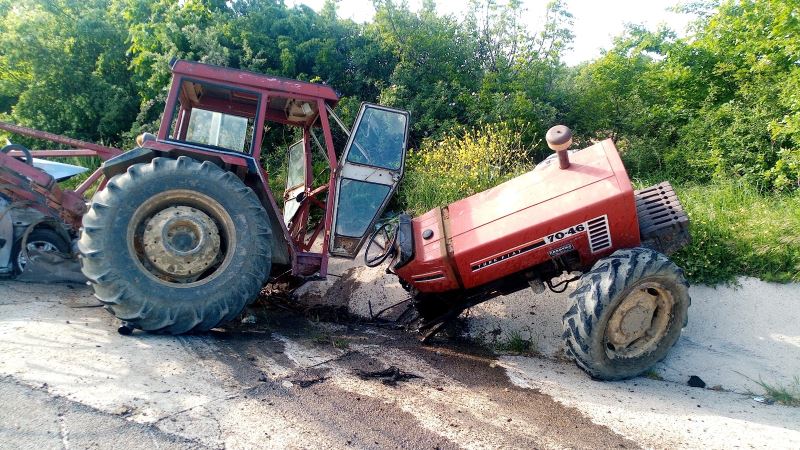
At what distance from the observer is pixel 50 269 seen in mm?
5359

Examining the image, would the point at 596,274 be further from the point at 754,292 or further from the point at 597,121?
the point at 597,121

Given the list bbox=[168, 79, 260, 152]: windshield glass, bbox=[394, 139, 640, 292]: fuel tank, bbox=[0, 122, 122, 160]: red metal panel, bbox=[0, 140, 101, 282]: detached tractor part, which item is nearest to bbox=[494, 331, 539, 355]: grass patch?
bbox=[394, 139, 640, 292]: fuel tank

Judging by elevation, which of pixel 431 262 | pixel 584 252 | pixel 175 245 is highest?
pixel 584 252

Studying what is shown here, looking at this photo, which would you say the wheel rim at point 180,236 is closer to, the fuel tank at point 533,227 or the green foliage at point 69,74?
Result: the fuel tank at point 533,227

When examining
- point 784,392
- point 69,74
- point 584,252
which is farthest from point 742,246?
point 69,74

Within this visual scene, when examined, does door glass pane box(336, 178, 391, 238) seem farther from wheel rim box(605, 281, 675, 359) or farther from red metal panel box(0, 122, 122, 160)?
red metal panel box(0, 122, 122, 160)

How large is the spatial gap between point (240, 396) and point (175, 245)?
4.96 ft

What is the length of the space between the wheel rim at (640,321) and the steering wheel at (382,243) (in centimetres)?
183

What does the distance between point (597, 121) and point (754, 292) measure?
5.13m

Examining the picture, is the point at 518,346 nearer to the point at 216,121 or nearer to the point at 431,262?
the point at 431,262

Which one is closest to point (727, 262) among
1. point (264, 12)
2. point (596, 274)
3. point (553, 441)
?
point (596, 274)

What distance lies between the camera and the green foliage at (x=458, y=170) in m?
7.04

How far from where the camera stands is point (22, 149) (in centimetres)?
500

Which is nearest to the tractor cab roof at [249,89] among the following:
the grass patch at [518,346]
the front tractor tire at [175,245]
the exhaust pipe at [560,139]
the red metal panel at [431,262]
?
the front tractor tire at [175,245]
